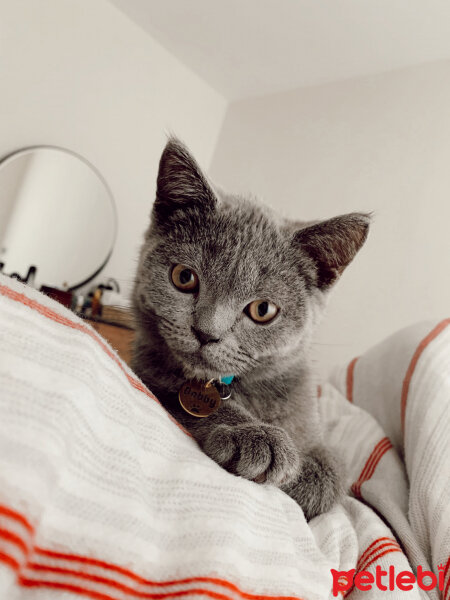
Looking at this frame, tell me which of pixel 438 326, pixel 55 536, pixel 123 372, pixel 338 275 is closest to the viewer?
pixel 55 536

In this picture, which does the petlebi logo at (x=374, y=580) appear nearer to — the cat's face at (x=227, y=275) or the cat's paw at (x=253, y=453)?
the cat's paw at (x=253, y=453)

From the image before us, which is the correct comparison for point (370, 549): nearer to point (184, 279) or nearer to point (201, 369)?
point (201, 369)

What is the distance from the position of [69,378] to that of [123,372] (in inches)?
4.7

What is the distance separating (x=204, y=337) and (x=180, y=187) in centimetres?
31

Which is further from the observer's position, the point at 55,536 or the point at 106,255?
the point at 106,255

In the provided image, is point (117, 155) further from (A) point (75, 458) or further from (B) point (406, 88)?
(A) point (75, 458)

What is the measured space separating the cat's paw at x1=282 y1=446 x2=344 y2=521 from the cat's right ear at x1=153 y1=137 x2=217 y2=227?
0.50m

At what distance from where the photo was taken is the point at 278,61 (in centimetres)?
319

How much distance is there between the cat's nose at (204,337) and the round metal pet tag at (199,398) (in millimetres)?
98

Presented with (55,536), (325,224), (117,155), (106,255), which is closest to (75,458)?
(55,536)

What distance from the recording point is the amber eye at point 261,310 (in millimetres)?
778

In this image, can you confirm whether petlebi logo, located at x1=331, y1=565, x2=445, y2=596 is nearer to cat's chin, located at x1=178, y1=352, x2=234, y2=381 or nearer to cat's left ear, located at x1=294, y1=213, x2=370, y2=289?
cat's chin, located at x1=178, y1=352, x2=234, y2=381

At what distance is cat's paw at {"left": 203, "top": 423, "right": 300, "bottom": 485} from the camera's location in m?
0.62

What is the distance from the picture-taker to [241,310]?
765mm
